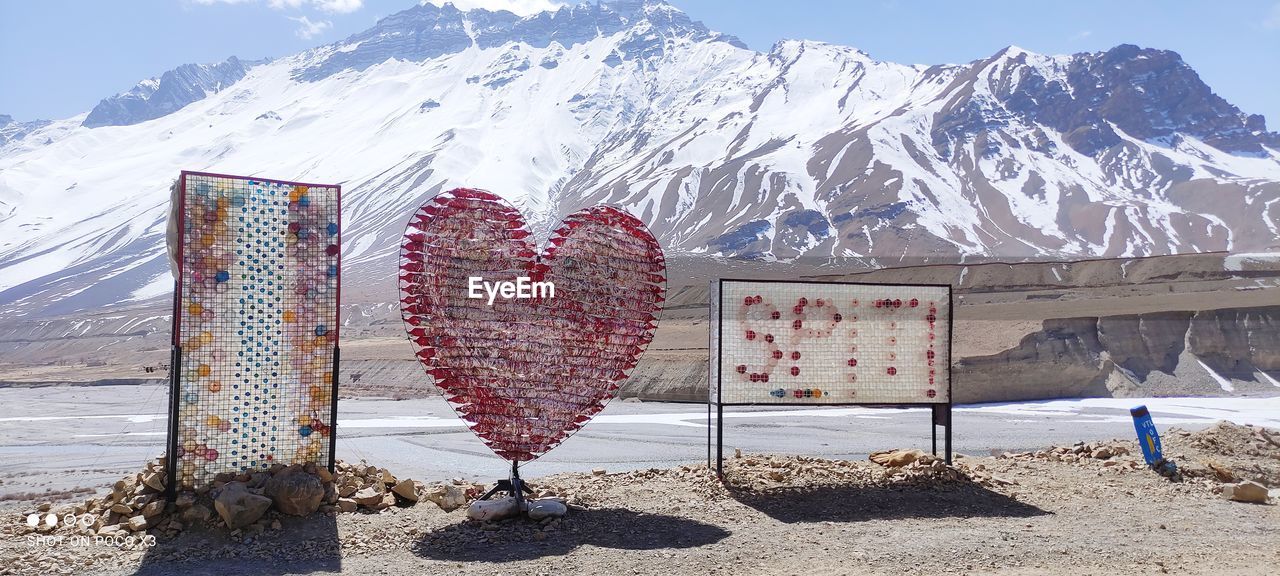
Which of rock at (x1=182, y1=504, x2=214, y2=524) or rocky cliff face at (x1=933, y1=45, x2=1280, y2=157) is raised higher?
rocky cliff face at (x1=933, y1=45, x2=1280, y2=157)

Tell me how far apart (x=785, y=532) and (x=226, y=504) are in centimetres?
403

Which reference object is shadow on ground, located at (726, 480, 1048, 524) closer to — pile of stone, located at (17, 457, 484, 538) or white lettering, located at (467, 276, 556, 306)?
white lettering, located at (467, 276, 556, 306)

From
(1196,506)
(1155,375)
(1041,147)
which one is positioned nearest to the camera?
(1196,506)

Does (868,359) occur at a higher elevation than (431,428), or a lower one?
higher

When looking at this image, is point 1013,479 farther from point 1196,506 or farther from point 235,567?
point 235,567

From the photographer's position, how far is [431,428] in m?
24.3

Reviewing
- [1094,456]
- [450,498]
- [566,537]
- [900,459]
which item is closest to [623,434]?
[1094,456]

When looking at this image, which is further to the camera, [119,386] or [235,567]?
[119,386]

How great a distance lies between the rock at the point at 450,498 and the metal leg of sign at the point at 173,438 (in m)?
1.93

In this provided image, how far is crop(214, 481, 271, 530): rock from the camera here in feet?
22.8

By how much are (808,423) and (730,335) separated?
14812 millimetres

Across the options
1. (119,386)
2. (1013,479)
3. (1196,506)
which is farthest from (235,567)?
(119,386)

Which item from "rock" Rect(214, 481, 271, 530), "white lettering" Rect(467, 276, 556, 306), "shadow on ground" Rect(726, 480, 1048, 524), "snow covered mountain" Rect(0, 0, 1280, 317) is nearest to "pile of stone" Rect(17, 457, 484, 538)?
"rock" Rect(214, 481, 271, 530)

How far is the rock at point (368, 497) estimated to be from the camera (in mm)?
7688
